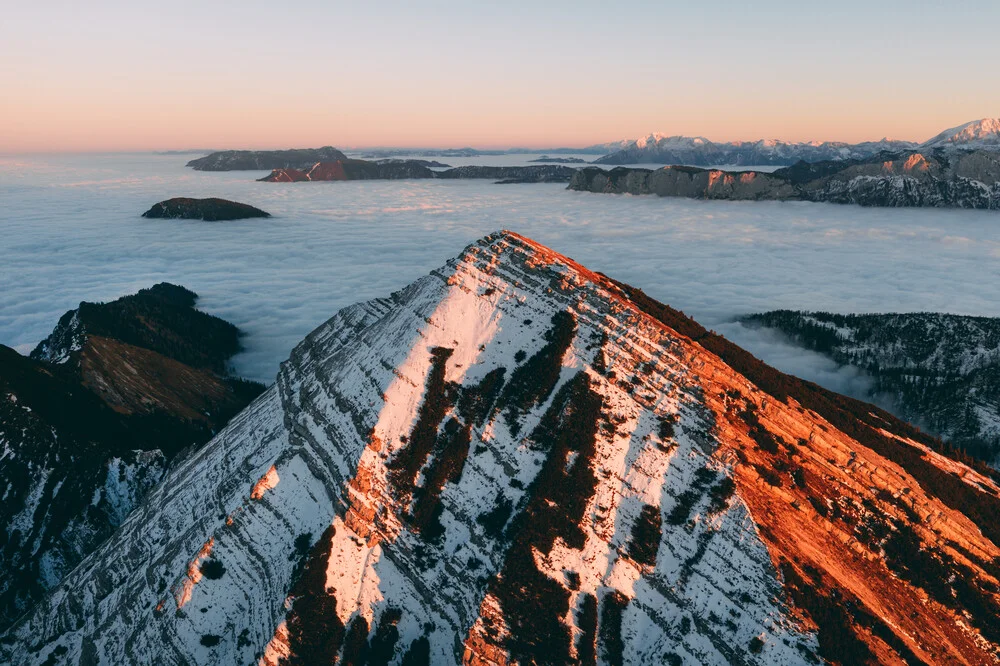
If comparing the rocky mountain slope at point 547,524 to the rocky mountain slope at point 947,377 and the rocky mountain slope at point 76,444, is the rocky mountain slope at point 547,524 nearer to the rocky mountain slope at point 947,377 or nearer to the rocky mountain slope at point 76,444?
the rocky mountain slope at point 76,444

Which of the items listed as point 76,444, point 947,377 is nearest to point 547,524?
point 76,444

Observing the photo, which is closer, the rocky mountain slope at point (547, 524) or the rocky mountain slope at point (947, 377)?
the rocky mountain slope at point (547, 524)

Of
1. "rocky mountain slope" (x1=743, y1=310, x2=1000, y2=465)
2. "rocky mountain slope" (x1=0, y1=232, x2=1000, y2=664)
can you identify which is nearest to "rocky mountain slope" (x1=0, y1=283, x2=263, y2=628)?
"rocky mountain slope" (x1=0, y1=232, x2=1000, y2=664)

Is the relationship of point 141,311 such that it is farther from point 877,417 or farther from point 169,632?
point 877,417

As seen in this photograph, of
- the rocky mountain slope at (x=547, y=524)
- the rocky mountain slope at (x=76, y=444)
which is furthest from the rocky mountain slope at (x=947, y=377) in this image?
the rocky mountain slope at (x=76, y=444)

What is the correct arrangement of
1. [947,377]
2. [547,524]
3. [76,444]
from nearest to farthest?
[547,524], [76,444], [947,377]

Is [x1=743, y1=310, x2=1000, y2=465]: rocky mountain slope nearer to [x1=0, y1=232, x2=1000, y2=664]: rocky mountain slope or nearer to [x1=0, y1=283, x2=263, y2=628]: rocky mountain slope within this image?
[x1=0, y1=232, x2=1000, y2=664]: rocky mountain slope

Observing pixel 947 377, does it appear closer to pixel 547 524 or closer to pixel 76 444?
pixel 547 524
